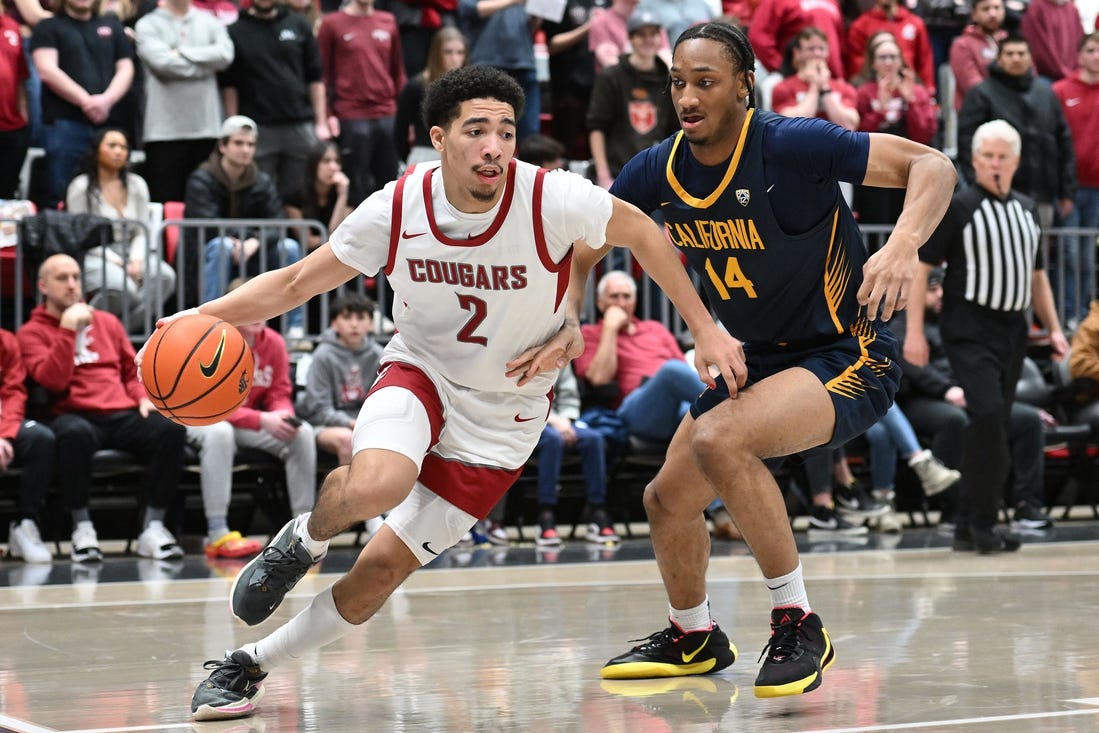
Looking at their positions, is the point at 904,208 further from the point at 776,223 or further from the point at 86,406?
the point at 86,406

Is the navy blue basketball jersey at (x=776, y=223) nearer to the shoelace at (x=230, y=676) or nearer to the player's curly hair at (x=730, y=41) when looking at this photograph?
the player's curly hair at (x=730, y=41)

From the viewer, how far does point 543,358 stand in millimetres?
4684

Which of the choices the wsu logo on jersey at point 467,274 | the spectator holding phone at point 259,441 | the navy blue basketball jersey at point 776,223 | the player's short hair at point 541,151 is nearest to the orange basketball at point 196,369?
the wsu logo on jersey at point 467,274

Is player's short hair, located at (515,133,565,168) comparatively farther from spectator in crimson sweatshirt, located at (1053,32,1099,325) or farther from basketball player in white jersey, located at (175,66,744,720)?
basketball player in white jersey, located at (175,66,744,720)

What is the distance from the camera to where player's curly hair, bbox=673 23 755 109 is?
4809mm

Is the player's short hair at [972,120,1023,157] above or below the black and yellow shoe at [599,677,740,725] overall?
above

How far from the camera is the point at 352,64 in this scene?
11500 millimetres

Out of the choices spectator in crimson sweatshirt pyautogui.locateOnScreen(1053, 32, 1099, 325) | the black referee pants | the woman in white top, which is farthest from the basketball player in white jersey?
spectator in crimson sweatshirt pyautogui.locateOnScreen(1053, 32, 1099, 325)

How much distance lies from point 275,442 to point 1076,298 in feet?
21.6

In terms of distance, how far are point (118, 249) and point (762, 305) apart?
612 cm

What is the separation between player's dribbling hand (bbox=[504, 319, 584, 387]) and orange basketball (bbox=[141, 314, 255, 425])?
822mm

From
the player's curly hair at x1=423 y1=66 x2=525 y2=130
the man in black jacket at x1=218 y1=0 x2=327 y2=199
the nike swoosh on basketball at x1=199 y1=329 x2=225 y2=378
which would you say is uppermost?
the man in black jacket at x1=218 y1=0 x2=327 y2=199

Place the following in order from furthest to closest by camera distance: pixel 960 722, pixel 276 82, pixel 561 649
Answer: pixel 276 82 → pixel 561 649 → pixel 960 722

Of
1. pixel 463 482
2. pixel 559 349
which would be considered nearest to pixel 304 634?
pixel 463 482
